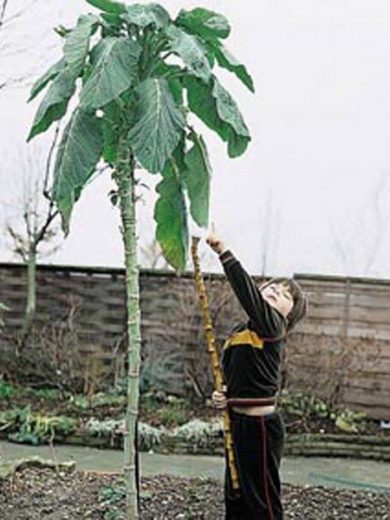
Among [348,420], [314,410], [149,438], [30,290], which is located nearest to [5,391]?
[30,290]

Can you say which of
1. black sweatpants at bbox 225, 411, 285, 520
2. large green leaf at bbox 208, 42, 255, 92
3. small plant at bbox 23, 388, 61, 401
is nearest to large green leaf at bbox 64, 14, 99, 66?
large green leaf at bbox 208, 42, 255, 92

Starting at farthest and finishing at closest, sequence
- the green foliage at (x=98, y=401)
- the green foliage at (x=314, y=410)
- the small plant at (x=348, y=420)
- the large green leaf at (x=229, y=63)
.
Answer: the green foliage at (x=98, y=401) < the green foliage at (x=314, y=410) < the small plant at (x=348, y=420) < the large green leaf at (x=229, y=63)

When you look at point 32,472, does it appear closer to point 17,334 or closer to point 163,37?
point 163,37

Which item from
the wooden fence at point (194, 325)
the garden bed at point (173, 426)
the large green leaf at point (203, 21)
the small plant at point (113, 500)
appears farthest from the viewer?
the wooden fence at point (194, 325)

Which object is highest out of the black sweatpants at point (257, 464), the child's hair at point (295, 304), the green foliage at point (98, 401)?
the child's hair at point (295, 304)

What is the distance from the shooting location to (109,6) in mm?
3367

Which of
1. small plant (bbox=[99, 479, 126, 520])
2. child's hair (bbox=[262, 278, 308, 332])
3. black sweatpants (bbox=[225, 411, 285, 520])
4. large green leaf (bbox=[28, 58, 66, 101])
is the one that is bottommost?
small plant (bbox=[99, 479, 126, 520])

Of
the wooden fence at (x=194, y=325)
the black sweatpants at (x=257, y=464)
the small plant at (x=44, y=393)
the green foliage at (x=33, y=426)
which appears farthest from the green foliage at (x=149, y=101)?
the small plant at (x=44, y=393)

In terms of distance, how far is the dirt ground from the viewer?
4125 mm

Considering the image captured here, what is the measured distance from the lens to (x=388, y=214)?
8.29 metres

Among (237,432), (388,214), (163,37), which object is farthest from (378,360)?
(163,37)

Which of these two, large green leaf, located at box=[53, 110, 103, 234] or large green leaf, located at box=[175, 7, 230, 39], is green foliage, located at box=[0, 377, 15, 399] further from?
large green leaf, located at box=[175, 7, 230, 39]

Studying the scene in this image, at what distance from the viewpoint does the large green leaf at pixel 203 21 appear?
135 inches

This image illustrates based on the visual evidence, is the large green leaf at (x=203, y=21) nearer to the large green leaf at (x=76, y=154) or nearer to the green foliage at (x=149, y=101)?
the green foliage at (x=149, y=101)
